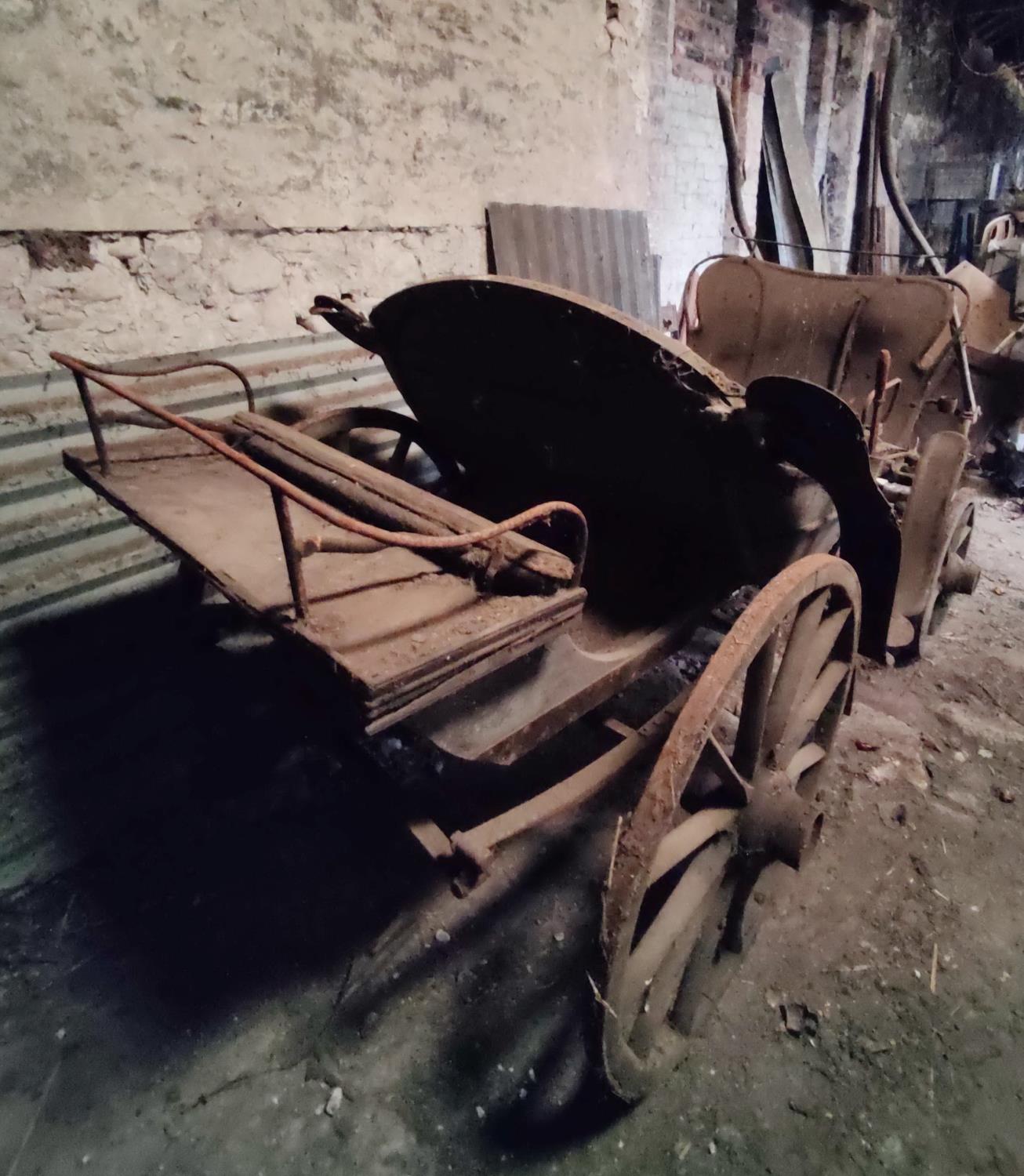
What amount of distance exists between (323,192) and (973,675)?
329 cm

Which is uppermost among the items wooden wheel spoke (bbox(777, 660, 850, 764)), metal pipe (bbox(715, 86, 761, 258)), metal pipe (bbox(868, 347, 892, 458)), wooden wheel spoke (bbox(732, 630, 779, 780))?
metal pipe (bbox(715, 86, 761, 258))

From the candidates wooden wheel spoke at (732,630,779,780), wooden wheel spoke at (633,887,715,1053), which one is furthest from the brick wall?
wooden wheel spoke at (633,887,715,1053)

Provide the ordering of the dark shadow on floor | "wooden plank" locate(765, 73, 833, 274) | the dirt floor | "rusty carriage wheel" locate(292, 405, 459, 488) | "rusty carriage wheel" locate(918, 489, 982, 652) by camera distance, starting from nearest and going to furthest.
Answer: the dirt floor < the dark shadow on floor < "rusty carriage wheel" locate(292, 405, 459, 488) < "rusty carriage wheel" locate(918, 489, 982, 652) < "wooden plank" locate(765, 73, 833, 274)

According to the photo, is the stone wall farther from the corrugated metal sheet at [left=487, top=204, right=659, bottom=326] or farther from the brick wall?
the brick wall

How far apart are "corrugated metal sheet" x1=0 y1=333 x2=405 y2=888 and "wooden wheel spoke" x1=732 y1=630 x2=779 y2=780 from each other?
6.35 feet

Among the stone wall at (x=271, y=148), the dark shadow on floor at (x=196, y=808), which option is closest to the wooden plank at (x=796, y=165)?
the stone wall at (x=271, y=148)

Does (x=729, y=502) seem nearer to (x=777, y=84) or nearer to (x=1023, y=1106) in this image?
(x=1023, y=1106)

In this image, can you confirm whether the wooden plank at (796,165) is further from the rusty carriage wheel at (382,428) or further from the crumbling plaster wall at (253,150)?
the rusty carriage wheel at (382,428)

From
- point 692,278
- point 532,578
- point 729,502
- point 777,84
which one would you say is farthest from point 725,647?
point 777,84

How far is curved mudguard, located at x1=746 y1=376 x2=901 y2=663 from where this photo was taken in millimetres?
1577

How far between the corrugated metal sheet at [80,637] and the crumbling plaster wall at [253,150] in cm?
16

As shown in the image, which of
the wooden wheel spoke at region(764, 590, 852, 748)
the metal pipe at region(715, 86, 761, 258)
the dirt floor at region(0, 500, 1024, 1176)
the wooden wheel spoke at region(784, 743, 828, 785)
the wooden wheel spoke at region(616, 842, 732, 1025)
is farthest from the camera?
the metal pipe at region(715, 86, 761, 258)

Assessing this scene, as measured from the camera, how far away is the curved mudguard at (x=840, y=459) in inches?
62.1

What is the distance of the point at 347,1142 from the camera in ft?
5.53
